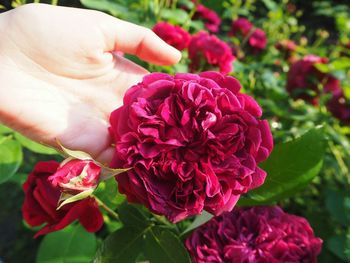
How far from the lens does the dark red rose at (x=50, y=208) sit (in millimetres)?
839

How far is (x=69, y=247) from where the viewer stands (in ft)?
3.86

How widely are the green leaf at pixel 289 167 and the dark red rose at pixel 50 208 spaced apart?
30 cm

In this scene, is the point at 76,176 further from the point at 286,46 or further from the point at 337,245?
the point at 286,46

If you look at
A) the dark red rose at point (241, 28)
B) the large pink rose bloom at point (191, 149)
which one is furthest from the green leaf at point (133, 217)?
the dark red rose at point (241, 28)

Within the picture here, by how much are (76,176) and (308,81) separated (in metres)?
1.23

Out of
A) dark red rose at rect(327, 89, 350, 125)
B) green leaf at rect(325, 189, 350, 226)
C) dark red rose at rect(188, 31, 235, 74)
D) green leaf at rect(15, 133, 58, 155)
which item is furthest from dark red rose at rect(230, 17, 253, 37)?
green leaf at rect(15, 133, 58, 155)

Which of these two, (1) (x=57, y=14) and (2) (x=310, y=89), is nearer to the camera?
(1) (x=57, y=14)

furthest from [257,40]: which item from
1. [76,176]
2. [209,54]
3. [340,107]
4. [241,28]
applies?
[76,176]

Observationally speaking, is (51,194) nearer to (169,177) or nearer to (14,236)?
(169,177)

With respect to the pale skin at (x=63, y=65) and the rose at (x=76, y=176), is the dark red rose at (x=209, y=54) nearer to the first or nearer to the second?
the pale skin at (x=63, y=65)

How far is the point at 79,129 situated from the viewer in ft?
2.84

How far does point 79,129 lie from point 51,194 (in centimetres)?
14

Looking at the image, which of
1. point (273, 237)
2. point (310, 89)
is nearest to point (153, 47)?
point (273, 237)

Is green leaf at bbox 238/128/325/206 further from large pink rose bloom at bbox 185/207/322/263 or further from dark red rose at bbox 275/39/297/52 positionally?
dark red rose at bbox 275/39/297/52
